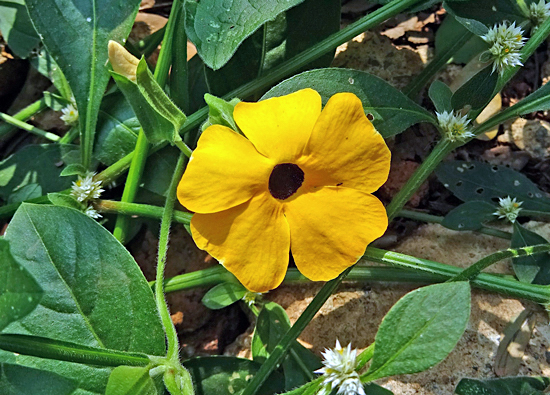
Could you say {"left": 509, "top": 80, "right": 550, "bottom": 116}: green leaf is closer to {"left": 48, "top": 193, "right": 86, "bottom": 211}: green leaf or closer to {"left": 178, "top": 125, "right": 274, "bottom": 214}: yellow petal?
{"left": 178, "top": 125, "right": 274, "bottom": 214}: yellow petal

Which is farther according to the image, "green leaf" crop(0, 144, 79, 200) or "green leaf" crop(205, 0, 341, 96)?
"green leaf" crop(0, 144, 79, 200)

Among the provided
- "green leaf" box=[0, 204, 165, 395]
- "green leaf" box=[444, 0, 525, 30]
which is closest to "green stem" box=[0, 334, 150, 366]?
"green leaf" box=[0, 204, 165, 395]

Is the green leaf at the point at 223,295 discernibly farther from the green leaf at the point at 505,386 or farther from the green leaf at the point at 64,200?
the green leaf at the point at 505,386

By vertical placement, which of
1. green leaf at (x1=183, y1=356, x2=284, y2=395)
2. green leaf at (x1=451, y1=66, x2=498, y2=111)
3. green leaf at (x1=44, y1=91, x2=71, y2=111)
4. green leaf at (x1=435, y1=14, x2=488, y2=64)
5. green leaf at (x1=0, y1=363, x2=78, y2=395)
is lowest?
green leaf at (x1=0, y1=363, x2=78, y2=395)

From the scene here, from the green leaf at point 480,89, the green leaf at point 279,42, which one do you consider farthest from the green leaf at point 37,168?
the green leaf at point 480,89

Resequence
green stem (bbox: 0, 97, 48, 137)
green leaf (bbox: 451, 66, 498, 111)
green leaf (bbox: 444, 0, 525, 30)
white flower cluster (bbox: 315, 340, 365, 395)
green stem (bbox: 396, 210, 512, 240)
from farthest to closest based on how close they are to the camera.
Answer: green stem (bbox: 0, 97, 48, 137)
green stem (bbox: 396, 210, 512, 240)
green leaf (bbox: 444, 0, 525, 30)
green leaf (bbox: 451, 66, 498, 111)
white flower cluster (bbox: 315, 340, 365, 395)

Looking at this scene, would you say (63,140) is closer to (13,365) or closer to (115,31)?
(115,31)
